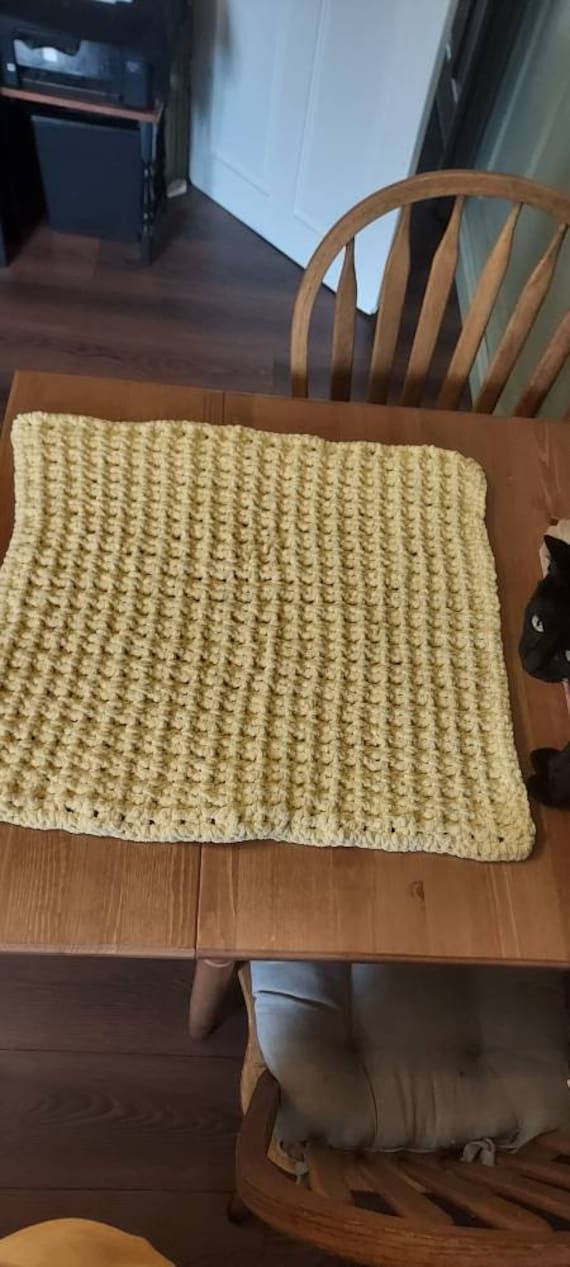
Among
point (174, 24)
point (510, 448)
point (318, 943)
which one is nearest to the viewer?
point (318, 943)

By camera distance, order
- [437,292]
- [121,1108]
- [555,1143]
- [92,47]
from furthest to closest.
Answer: [92,47] < [121,1108] < [437,292] < [555,1143]

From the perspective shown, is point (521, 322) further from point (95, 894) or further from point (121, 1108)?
point (121, 1108)

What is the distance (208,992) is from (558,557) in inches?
26.2

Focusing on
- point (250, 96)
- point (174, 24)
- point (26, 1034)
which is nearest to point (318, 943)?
point (26, 1034)

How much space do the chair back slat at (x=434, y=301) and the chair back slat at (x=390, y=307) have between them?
0.10 feet

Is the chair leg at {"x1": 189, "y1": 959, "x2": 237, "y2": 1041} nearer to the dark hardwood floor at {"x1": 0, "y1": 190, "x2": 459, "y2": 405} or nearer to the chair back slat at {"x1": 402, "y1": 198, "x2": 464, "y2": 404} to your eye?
the chair back slat at {"x1": 402, "y1": 198, "x2": 464, "y2": 404}

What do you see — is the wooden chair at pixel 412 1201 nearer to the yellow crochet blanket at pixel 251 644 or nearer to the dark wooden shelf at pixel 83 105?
the yellow crochet blanket at pixel 251 644

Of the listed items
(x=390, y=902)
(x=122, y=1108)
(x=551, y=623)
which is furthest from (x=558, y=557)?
Result: (x=122, y=1108)

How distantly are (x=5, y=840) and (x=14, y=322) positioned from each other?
160cm

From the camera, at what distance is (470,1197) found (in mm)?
729

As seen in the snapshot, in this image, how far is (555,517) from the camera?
99cm

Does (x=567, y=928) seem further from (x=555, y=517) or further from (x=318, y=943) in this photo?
(x=555, y=517)

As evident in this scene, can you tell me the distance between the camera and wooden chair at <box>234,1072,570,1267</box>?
584mm

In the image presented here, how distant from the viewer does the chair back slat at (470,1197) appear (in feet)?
2.20
